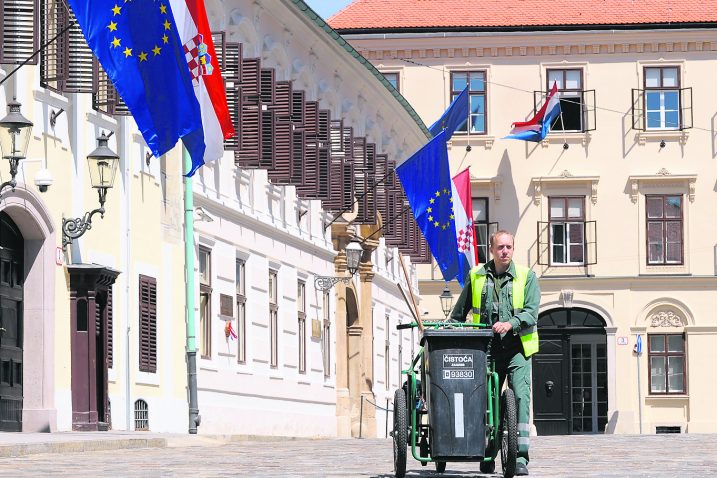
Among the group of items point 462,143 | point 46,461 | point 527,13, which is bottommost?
point 46,461

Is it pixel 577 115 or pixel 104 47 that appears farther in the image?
pixel 577 115

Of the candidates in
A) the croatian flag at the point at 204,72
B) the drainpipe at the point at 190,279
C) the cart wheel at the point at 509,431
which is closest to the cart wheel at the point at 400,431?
the cart wheel at the point at 509,431

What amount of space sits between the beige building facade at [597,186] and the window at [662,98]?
4 cm

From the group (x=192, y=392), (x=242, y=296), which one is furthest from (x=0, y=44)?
(x=242, y=296)

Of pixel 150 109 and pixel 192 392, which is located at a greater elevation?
pixel 150 109

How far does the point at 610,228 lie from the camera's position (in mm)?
57469

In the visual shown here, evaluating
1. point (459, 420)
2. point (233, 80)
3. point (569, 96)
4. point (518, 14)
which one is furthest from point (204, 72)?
point (518, 14)

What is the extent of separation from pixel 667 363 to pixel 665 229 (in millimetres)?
3992

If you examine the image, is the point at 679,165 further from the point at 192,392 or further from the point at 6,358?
the point at 6,358

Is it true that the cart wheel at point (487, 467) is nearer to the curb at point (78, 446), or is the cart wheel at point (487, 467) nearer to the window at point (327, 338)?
the curb at point (78, 446)

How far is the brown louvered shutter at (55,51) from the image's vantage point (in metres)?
22.6

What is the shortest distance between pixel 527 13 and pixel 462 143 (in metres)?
4.53

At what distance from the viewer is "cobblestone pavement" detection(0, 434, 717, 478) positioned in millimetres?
13570

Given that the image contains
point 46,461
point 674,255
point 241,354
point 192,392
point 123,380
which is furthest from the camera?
point 674,255
